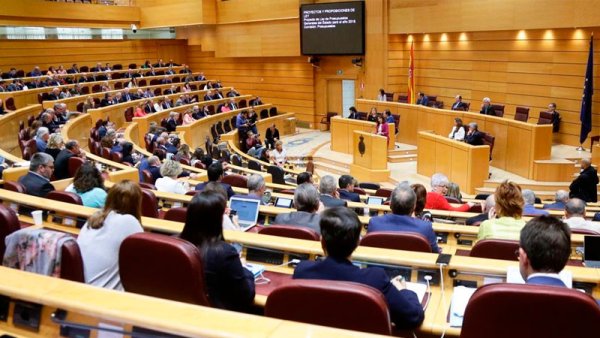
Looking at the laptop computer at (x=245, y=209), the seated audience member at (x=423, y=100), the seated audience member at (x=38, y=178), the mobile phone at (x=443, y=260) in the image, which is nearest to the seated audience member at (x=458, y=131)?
the seated audience member at (x=423, y=100)

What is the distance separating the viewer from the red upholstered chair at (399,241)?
9.95 ft

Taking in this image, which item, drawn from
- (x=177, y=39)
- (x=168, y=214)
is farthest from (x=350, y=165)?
(x=177, y=39)

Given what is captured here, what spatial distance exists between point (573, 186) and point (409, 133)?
6.26m

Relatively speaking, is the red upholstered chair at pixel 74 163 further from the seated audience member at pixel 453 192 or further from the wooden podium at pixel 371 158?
the wooden podium at pixel 371 158

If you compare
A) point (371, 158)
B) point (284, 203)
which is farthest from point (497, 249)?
point (371, 158)

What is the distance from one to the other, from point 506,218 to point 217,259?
6.34ft

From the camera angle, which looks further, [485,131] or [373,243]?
[485,131]

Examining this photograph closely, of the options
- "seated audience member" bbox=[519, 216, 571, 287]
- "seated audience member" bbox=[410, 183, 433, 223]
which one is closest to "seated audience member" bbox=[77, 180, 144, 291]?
"seated audience member" bbox=[519, 216, 571, 287]

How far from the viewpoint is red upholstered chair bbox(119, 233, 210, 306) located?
226 cm

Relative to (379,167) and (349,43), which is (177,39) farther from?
(379,167)

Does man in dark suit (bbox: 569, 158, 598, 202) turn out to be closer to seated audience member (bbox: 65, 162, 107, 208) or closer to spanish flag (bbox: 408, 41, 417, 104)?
seated audience member (bbox: 65, 162, 107, 208)

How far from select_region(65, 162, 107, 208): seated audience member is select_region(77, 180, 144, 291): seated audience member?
1.61 m

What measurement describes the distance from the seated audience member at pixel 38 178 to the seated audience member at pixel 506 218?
3454mm

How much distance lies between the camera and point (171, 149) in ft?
31.6
